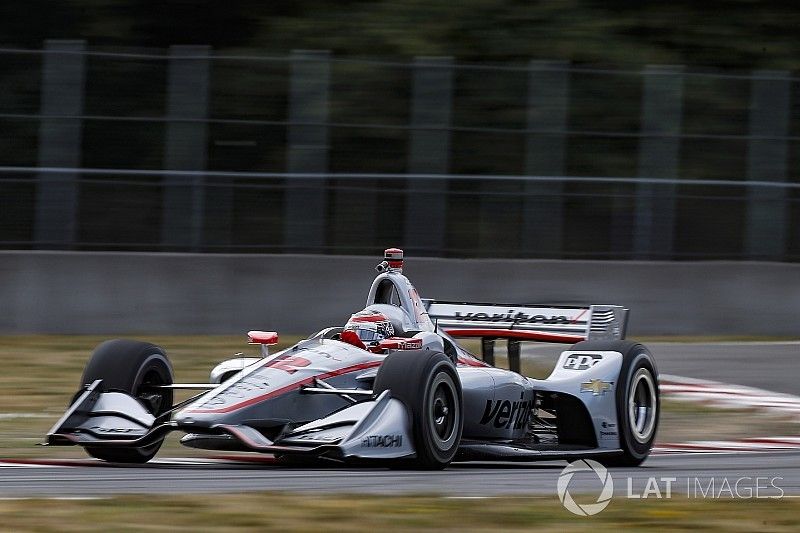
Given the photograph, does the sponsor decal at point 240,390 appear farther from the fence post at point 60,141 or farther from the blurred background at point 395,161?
the fence post at point 60,141

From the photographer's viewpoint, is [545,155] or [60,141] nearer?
[60,141]

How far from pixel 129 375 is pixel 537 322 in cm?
287

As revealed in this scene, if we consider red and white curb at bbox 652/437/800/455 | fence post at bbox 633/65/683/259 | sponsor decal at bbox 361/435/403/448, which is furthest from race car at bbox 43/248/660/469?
fence post at bbox 633/65/683/259

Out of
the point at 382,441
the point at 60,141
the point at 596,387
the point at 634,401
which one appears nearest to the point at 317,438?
the point at 382,441

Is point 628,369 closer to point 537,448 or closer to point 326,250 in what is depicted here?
point 537,448

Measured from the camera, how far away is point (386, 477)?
7609 millimetres

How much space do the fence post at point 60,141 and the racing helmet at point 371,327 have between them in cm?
809

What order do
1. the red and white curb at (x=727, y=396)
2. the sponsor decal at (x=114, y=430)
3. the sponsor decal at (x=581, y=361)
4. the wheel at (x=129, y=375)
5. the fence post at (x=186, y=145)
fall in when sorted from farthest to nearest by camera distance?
the fence post at (x=186, y=145) < the red and white curb at (x=727, y=396) < the sponsor decal at (x=581, y=361) < the wheel at (x=129, y=375) < the sponsor decal at (x=114, y=430)

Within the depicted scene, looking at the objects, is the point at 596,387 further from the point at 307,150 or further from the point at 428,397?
the point at 307,150

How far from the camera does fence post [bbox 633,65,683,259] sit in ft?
57.6

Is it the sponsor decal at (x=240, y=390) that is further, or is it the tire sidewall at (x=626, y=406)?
the tire sidewall at (x=626, y=406)

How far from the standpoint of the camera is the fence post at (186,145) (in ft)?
54.3

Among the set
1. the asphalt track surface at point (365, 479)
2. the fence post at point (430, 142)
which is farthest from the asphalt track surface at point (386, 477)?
the fence post at point (430, 142)

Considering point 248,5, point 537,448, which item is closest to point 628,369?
point 537,448
